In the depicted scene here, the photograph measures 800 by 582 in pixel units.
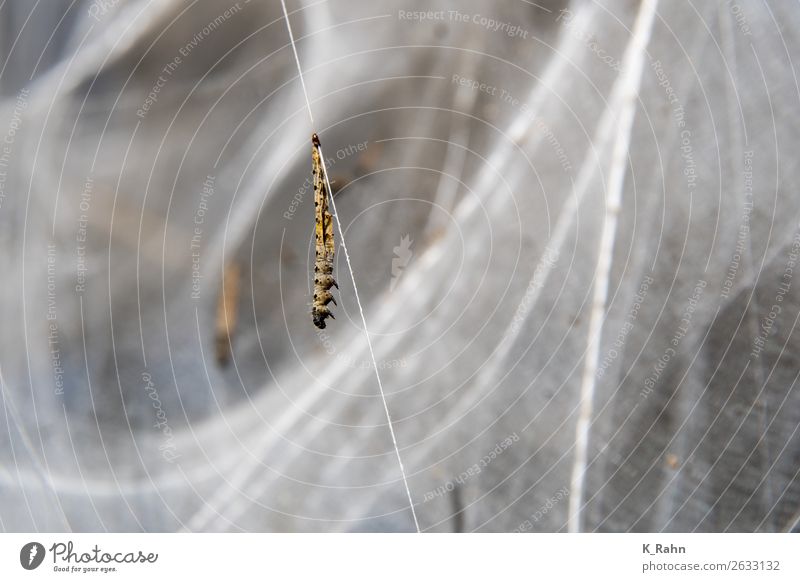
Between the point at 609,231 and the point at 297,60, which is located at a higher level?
the point at 297,60

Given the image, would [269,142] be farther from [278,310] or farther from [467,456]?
[467,456]

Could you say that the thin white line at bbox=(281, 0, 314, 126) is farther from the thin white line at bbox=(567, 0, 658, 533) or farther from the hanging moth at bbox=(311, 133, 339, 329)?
the thin white line at bbox=(567, 0, 658, 533)

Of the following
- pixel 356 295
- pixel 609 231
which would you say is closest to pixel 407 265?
pixel 356 295
